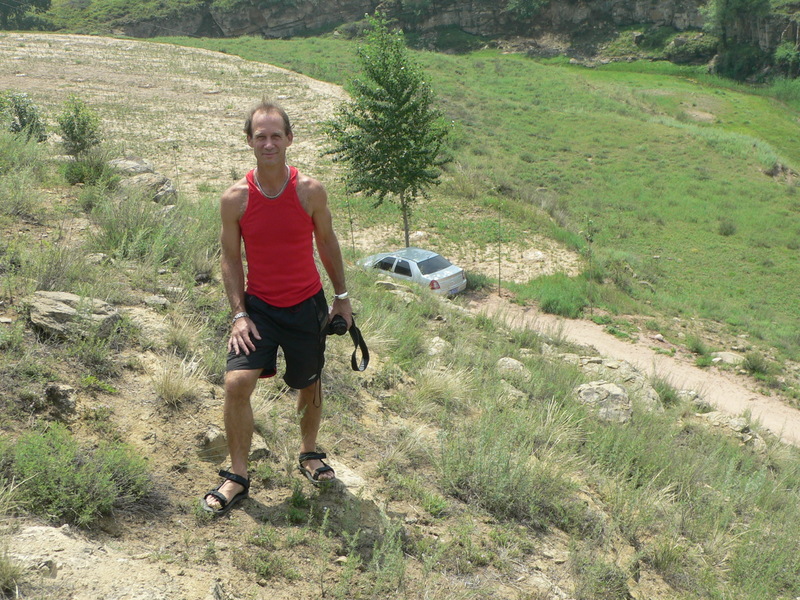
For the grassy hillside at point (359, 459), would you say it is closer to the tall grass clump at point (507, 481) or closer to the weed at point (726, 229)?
the tall grass clump at point (507, 481)

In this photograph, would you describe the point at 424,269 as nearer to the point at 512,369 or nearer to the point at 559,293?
the point at 559,293

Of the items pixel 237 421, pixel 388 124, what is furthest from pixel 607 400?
pixel 388 124

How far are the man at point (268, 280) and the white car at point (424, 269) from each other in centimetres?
1224

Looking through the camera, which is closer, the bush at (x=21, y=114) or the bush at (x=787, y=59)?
the bush at (x=21, y=114)

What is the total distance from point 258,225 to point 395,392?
2.41 meters

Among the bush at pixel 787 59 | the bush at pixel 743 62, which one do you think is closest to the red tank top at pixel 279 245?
the bush at pixel 787 59

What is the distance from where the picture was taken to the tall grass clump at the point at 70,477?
3031mm

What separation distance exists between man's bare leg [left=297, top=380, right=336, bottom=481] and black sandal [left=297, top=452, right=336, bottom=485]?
12mm

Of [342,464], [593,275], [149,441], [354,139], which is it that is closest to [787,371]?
[593,275]

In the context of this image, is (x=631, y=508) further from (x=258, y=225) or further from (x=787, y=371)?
(x=787, y=371)

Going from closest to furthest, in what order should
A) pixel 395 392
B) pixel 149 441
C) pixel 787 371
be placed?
pixel 149 441
pixel 395 392
pixel 787 371

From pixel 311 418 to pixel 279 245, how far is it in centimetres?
99

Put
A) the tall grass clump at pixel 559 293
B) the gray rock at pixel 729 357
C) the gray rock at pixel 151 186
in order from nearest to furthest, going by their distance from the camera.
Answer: the gray rock at pixel 151 186, the gray rock at pixel 729 357, the tall grass clump at pixel 559 293

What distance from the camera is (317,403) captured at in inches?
151
